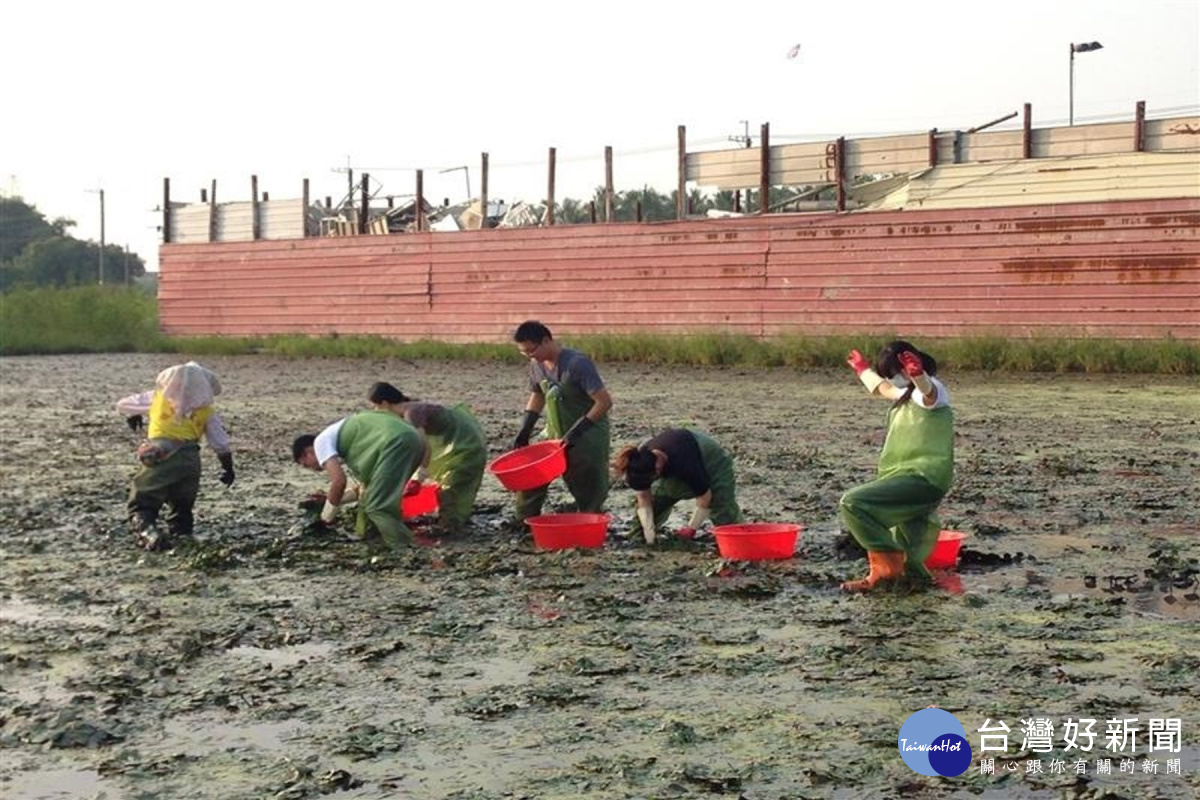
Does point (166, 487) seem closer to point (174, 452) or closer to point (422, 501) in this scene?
point (174, 452)

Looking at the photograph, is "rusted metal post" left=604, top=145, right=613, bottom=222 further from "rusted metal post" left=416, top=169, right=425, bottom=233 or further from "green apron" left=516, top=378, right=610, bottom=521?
"green apron" left=516, top=378, right=610, bottom=521

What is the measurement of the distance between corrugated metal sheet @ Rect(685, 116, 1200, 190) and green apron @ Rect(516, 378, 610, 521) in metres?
17.0

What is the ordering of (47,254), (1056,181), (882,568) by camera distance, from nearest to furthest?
(882,568) → (1056,181) → (47,254)

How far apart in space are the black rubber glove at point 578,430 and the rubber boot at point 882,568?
2521mm

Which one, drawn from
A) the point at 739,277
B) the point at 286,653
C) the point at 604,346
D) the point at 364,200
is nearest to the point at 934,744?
the point at 286,653

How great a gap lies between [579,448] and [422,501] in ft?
4.02

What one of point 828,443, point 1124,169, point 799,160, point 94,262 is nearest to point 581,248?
point 799,160

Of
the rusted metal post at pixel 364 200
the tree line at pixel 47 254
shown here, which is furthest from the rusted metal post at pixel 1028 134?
the tree line at pixel 47 254

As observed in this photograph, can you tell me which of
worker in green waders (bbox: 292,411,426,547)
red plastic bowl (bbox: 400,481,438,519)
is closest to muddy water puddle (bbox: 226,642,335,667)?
worker in green waders (bbox: 292,411,426,547)

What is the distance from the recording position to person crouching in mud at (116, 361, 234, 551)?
33.5 ft

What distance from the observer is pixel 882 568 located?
26.9 feet

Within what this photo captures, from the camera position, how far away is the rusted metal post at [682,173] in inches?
1180

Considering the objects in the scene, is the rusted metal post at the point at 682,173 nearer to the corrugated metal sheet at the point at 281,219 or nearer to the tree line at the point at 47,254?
the corrugated metal sheet at the point at 281,219

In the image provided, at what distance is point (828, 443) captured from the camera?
15.4m
